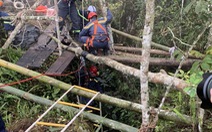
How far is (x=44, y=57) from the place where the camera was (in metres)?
6.88

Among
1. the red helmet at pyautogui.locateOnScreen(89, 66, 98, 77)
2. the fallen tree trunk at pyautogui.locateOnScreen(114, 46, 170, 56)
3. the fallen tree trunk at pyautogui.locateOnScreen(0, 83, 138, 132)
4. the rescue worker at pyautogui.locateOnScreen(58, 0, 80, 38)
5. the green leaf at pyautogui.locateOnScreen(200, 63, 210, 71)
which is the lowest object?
the fallen tree trunk at pyautogui.locateOnScreen(0, 83, 138, 132)

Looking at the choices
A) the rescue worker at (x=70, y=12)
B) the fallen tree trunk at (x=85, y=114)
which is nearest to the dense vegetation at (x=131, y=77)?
the fallen tree trunk at (x=85, y=114)

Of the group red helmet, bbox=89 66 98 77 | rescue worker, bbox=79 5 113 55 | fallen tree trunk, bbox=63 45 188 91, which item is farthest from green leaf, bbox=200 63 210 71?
red helmet, bbox=89 66 98 77

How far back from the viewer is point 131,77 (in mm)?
7543

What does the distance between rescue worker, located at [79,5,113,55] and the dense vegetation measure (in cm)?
75

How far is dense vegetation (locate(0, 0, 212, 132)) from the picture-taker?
517cm

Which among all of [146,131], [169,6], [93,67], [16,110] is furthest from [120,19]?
[146,131]

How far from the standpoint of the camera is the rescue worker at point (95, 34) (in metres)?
7.03

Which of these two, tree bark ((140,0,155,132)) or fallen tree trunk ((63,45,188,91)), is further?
fallen tree trunk ((63,45,188,91))

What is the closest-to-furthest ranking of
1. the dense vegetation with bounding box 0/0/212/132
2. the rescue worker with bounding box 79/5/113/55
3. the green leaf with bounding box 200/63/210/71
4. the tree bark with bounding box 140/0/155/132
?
the tree bark with bounding box 140/0/155/132, the green leaf with bounding box 200/63/210/71, the dense vegetation with bounding box 0/0/212/132, the rescue worker with bounding box 79/5/113/55

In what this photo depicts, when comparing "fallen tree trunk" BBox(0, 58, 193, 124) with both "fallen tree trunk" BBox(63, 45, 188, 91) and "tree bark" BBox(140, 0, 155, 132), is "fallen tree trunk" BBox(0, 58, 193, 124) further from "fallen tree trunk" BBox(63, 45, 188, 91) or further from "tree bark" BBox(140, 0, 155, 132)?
"tree bark" BBox(140, 0, 155, 132)

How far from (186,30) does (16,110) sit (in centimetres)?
454

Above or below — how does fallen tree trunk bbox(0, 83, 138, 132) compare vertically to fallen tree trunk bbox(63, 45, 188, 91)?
below

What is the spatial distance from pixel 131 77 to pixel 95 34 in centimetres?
158
